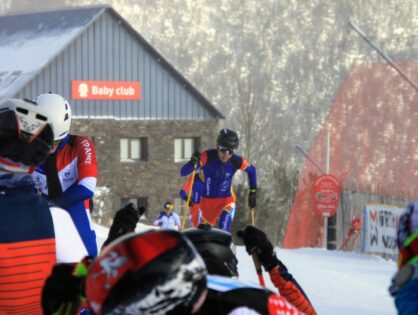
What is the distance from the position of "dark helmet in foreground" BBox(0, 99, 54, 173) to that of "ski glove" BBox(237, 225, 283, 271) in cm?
80

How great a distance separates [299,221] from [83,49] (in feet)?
52.3

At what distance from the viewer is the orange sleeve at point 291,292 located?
339cm

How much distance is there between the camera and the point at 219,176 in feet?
42.0

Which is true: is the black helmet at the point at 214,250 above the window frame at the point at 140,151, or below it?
above

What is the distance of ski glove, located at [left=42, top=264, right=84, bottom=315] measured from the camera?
273cm

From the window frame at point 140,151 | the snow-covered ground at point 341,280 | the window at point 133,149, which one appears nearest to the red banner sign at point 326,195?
the snow-covered ground at point 341,280

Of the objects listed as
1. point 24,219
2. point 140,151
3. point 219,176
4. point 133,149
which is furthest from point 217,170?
point 140,151

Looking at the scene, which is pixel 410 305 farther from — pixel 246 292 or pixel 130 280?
pixel 130 280

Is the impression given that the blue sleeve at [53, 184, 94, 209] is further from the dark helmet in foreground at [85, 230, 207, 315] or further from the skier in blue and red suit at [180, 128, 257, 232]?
the skier in blue and red suit at [180, 128, 257, 232]

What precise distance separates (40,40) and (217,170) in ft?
95.8

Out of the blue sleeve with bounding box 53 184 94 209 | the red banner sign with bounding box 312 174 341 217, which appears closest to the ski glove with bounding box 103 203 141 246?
the blue sleeve with bounding box 53 184 94 209

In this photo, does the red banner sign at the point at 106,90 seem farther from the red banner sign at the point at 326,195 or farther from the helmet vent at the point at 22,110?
the helmet vent at the point at 22,110

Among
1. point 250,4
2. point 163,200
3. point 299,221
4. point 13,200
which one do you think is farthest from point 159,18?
point 13,200

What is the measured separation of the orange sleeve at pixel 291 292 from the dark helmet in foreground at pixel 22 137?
0.96m
